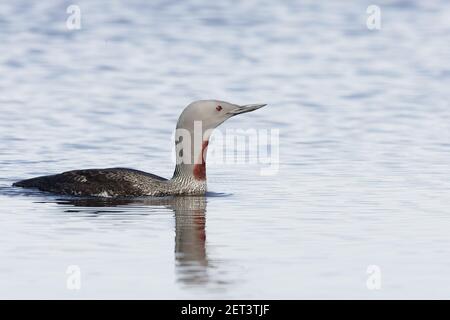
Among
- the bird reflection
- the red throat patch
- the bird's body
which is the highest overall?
the red throat patch

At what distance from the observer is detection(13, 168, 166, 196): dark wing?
39.2 feet

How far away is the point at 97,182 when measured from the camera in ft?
39.4

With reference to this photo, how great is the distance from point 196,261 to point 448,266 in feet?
5.29

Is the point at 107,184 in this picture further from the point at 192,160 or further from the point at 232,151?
the point at 232,151

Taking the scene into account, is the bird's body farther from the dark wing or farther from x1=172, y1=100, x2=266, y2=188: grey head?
x1=172, y1=100, x2=266, y2=188: grey head

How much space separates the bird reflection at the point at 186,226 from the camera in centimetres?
862

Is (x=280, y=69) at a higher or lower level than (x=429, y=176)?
higher

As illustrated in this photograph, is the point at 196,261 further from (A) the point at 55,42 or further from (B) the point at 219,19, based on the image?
(B) the point at 219,19

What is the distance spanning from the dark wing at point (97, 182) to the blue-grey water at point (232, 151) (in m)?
0.17

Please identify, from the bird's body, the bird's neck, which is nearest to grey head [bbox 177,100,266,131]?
the bird's neck

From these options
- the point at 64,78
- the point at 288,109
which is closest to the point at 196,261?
the point at 288,109

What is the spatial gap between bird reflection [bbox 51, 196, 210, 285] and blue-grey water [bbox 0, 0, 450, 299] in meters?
0.03

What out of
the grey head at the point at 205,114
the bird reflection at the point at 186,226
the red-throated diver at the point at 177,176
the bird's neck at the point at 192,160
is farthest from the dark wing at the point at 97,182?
the grey head at the point at 205,114

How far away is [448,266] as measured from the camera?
28.9ft
